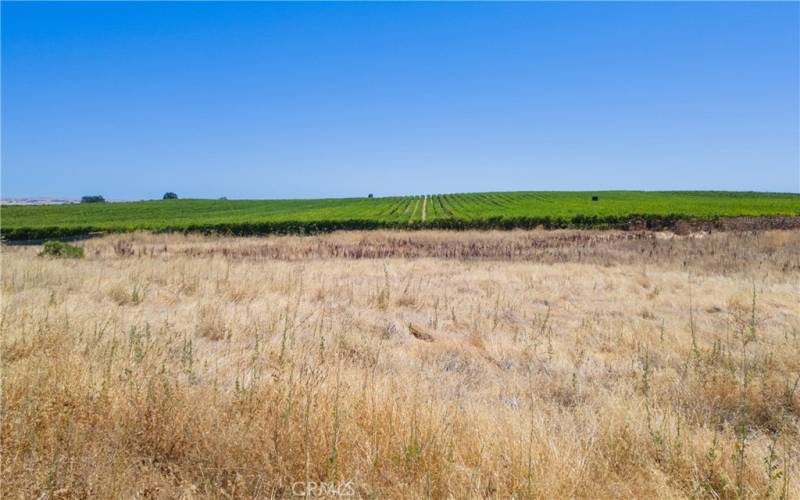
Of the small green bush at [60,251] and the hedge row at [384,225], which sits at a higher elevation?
the hedge row at [384,225]

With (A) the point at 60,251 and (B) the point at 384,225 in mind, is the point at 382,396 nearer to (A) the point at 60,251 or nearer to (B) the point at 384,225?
(A) the point at 60,251

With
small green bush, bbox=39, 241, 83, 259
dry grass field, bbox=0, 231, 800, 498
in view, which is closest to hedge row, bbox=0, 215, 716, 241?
small green bush, bbox=39, 241, 83, 259

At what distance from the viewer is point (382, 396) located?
11.1 ft

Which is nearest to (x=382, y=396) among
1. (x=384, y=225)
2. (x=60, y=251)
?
(x=60, y=251)

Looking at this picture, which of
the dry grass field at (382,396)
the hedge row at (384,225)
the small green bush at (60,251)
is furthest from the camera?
the hedge row at (384,225)

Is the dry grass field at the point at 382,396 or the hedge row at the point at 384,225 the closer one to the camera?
A: the dry grass field at the point at 382,396

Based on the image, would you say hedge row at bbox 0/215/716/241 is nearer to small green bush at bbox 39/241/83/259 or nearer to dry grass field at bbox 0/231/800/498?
small green bush at bbox 39/241/83/259

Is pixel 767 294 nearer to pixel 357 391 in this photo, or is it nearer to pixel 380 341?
pixel 380 341

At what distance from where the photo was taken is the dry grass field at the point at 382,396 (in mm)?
2551

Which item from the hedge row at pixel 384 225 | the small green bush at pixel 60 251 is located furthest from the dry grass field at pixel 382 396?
the hedge row at pixel 384 225

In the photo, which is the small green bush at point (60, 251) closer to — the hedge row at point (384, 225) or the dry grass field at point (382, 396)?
the dry grass field at point (382, 396)

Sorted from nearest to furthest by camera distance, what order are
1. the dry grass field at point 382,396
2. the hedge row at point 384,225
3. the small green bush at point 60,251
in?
1. the dry grass field at point 382,396
2. the small green bush at point 60,251
3. the hedge row at point 384,225

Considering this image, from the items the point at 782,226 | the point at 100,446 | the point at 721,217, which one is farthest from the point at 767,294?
the point at 721,217

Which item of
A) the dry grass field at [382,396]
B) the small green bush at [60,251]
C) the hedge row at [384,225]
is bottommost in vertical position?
the dry grass field at [382,396]
